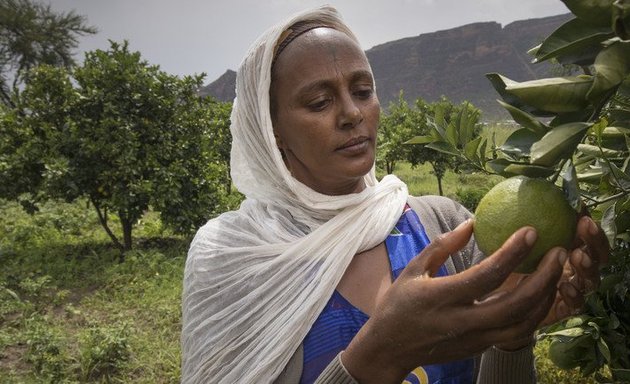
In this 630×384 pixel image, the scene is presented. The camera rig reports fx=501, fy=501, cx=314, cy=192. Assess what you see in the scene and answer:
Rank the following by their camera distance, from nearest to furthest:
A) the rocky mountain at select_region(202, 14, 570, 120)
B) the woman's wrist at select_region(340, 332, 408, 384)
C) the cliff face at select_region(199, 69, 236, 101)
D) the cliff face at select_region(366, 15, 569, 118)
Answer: the woman's wrist at select_region(340, 332, 408, 384) → the cliff face at select_region(366, 15, 569, 118) → the rocky mountain at select_region(202, 14, 570, 120) → the cliff face at select_region(199, 69, 236, 101)

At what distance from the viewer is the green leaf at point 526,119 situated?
0.69 metres

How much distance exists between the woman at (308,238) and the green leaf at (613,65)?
52cm

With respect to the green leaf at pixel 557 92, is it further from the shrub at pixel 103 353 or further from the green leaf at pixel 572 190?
the shrub at pixel 103 353

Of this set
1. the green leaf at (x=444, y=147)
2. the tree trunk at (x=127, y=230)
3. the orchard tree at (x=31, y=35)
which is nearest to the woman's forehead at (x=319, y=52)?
the green leaf at (x=444, y=147)

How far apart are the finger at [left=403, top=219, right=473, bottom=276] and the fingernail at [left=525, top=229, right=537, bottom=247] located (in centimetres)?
17

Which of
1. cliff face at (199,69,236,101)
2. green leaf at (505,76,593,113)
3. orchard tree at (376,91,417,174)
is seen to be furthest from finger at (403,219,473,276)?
cliff face at (199,69,236,101)

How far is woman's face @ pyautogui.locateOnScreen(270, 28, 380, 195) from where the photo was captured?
1.32 meters

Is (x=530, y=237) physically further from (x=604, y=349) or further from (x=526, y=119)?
(x=604, y=349)

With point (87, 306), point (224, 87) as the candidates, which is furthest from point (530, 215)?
point (224, 87)

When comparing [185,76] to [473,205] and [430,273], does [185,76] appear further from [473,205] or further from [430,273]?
[430,273]

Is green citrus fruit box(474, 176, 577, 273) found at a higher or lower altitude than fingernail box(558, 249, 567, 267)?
higher

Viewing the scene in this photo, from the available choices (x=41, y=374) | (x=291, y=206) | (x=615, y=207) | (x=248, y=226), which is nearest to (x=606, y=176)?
(x=615, y=207)

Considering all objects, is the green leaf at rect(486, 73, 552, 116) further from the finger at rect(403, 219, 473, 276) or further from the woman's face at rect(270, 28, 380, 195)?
the woman's face at rect(270, 28, 380, 195)

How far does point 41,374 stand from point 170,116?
3.70 metres
